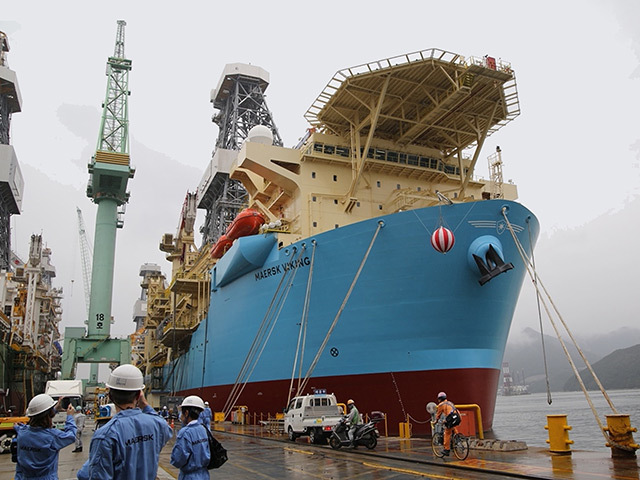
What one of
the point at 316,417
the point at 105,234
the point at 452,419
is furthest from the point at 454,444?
the point at 105,234

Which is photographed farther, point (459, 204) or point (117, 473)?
point (459, 204)

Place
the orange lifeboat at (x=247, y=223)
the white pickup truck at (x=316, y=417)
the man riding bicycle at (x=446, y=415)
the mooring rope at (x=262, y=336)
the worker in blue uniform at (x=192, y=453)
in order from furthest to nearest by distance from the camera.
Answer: the orange lifeboat at (x=247, y=223), the mooring rope at (x=262, y=336), the white pickup truck at (x=316, y=417), the man riding bicycle at (x=446, y=415), the worker in blue uniform at (x=192, y=453)

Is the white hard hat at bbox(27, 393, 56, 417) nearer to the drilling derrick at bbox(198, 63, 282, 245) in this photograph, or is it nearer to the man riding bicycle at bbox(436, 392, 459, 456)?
the man riding bicycle at bbox(436, 392, 459, 456)

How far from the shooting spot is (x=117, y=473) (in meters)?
3.58

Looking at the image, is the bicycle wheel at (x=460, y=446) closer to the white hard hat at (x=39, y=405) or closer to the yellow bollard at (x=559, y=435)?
the yellow bollard at (x=559, y=435)

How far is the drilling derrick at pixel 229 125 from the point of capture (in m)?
45.2

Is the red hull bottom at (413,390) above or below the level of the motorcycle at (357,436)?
above

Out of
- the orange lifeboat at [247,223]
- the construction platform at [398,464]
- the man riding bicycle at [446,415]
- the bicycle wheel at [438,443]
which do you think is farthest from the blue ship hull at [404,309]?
the man riding bicycle at [446,415]

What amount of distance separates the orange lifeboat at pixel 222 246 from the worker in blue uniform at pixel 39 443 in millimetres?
21662

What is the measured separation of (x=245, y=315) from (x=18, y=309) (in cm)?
3477

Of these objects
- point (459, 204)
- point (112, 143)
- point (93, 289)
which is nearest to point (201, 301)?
point (93, 289)

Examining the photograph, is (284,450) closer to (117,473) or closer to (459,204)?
(459,204)

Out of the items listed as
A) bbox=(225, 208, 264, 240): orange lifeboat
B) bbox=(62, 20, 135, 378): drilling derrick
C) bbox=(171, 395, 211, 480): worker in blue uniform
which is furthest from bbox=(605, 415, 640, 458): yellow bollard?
bbox=(62, 20, 135, 378): drilling derrick

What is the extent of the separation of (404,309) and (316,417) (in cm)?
449
